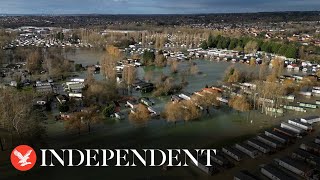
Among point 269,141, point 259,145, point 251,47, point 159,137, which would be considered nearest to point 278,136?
point 269,141

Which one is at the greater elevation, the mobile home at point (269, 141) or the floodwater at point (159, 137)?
the mobile home at point (269, 141)

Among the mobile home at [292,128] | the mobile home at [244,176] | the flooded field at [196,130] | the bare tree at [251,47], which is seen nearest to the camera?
the mobile home at [244,176]

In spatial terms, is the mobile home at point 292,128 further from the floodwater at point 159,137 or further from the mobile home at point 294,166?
the mobile home at point 294,166

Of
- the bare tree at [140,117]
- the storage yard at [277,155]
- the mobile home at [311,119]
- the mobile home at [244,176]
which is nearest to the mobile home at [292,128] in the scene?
the storage yard at [277,155]

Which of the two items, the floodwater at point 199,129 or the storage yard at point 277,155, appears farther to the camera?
the floodwater at point 199,129

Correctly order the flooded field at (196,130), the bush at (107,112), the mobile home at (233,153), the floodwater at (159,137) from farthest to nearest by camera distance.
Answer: the bush at (107,112)
the flooded field at (196,130)
the mobile home at (233,153)
the floodwater at (159,137)

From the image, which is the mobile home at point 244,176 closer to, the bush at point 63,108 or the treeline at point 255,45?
the bush at point 63,108

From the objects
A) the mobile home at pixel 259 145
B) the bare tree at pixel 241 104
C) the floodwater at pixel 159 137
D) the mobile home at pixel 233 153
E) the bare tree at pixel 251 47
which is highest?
the bare tree at pixel 251 47

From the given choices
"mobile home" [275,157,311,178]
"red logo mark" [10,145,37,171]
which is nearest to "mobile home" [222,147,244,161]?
"mobile home" [275,157,311,178]
